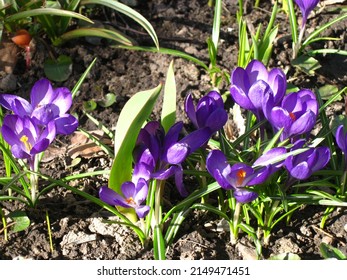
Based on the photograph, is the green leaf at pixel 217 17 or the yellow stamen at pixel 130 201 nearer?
the yellow stamen at pixel 130 201

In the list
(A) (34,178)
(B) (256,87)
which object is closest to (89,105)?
(A) (34,178)

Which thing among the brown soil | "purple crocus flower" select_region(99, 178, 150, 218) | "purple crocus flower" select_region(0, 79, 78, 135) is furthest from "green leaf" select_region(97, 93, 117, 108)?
"purple crocus flower" select_region(99, 178, 150, 218)

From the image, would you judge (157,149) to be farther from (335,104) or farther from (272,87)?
(335,104)

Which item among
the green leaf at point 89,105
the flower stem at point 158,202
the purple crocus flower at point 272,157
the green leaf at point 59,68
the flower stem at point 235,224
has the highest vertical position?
the green leaf at point 59,68

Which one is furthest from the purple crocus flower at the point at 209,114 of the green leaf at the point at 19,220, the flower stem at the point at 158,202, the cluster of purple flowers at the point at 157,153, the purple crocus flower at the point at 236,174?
the green leaf at the point at 19,220

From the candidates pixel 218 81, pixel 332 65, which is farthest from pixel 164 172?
pixel 332 65

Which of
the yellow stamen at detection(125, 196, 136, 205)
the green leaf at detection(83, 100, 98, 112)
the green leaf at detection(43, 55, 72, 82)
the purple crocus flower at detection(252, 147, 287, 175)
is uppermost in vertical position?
the green leaf at detection(43, 55, 72, 82)

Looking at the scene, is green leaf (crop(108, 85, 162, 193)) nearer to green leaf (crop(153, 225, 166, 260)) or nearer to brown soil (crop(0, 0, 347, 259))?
green leaf (crop(153, 225, 166, 260))

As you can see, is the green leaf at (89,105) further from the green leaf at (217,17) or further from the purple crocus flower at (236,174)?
the purple crocus flower at (236,174)
